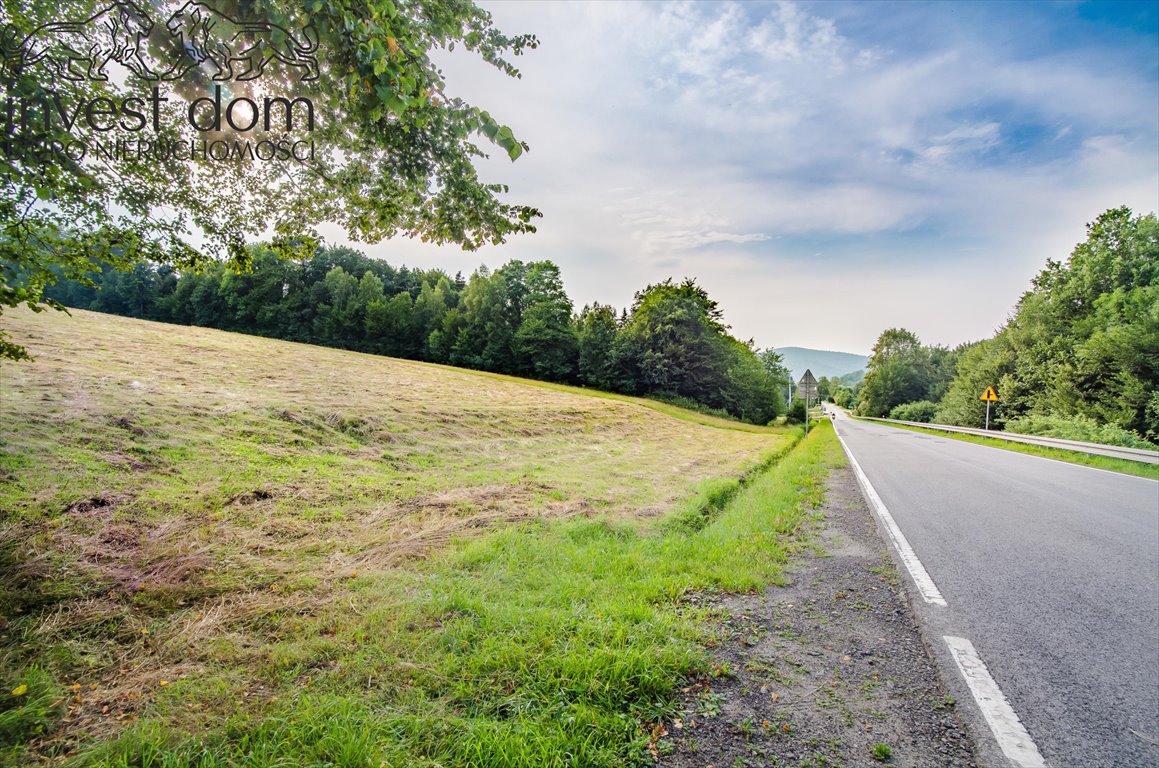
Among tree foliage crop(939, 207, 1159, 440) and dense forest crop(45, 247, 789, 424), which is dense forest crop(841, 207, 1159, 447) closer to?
tree foliage crop(939, 207, 1159, 440)

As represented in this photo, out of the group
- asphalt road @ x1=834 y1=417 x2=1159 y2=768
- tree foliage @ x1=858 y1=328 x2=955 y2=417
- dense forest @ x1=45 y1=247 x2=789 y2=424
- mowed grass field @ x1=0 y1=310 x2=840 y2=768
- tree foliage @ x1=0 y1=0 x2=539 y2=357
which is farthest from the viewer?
tree foliage @ x1=858 y1=328 x2=955 y2=417

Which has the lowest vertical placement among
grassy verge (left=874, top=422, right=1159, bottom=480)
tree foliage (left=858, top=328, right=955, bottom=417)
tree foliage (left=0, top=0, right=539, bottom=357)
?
grassy verge (left=874, top=422, right=1159, bottom=480)

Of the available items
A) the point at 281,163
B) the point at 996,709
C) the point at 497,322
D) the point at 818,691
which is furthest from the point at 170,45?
the point at 497,322

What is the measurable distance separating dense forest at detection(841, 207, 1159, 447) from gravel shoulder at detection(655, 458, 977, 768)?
69.6 feet

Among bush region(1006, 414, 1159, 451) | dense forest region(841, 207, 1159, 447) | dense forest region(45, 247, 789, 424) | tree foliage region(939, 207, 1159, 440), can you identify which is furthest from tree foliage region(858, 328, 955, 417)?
bush region(1006, 414, 1159, 451)

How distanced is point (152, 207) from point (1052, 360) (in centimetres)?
4080

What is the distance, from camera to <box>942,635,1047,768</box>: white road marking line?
218 cm

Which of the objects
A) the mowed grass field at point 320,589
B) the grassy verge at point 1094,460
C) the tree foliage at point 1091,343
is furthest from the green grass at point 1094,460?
the mowed grass field at point 320,589

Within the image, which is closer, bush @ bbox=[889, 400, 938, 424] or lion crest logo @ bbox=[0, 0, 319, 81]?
lion crest logo @ bbox=[0, 0, 319, 81]

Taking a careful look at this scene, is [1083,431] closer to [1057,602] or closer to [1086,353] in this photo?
[1086,353]

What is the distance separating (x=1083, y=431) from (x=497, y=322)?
45345 mm

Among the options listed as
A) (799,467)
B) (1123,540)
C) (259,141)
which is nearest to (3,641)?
(259,141)

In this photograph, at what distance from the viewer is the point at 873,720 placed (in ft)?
7.90

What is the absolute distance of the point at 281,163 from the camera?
18.5 feet
